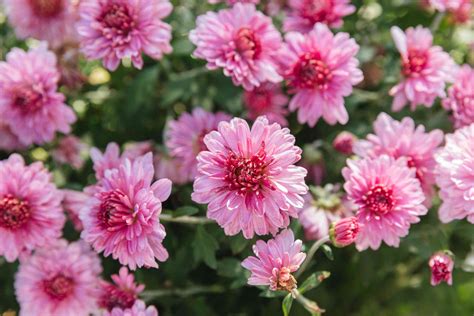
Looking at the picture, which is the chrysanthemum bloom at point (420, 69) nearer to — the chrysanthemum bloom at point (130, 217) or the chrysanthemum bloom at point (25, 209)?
the chrysanthemum bloom at point (130, 217)

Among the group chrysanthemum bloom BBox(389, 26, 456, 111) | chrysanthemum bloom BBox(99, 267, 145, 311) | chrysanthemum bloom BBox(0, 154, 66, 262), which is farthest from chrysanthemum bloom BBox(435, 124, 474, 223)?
chrysanthemum bloom BBox(0, 154, 66, 262)

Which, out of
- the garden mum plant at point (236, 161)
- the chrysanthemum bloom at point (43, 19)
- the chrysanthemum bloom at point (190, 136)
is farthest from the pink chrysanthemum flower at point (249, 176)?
the chrysanthemum bloom at point (43, 19)

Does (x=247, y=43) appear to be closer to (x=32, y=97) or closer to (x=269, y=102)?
(x=269, y=102)

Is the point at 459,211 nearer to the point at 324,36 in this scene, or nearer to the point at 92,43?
the point at 324,36

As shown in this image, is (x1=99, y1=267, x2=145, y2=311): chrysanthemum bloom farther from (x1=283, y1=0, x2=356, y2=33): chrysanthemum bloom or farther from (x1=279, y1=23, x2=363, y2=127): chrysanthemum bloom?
(x1=283, y1=0, x2=356, y2=33): chrysanthemum bloom

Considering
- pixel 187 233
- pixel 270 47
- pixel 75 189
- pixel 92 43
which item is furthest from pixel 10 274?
pixel 270 47
